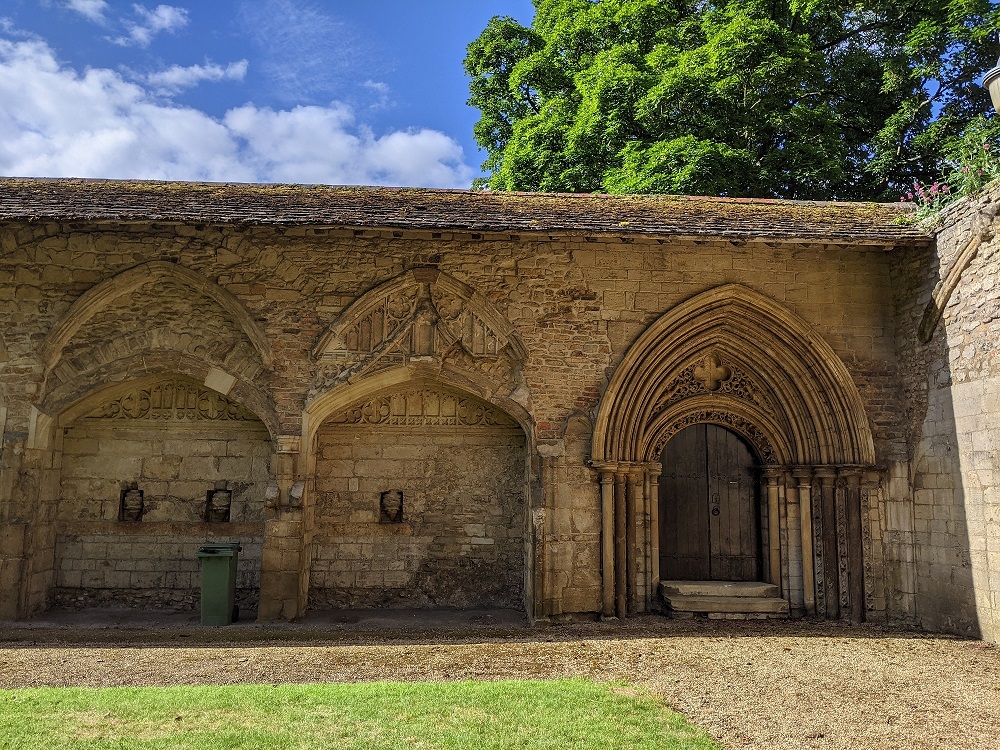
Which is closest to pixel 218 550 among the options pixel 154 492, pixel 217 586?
pixel 217 586

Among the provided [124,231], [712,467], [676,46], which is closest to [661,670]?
[712,467]

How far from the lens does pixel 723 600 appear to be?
8.15 meters

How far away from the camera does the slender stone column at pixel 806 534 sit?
27.1 feet

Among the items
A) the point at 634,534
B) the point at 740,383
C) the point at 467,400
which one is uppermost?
the point at 740,383

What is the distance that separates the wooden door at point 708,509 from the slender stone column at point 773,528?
240 mm

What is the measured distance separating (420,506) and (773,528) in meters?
4.08

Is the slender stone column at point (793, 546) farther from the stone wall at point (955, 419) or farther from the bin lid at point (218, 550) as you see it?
the bin lid at point (218, 550)

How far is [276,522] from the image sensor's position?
25.8 ft

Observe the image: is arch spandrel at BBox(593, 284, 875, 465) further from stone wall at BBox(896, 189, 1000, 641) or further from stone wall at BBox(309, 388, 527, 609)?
stone wall at BBox(309, 388, 527, 609)

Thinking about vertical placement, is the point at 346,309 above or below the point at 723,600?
above

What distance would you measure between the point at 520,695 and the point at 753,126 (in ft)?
35.2

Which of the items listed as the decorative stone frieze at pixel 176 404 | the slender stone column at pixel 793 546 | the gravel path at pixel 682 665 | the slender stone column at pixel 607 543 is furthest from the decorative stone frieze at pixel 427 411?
the slender stone column at pixel 793 546

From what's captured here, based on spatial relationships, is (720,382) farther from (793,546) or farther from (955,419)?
(955,419)

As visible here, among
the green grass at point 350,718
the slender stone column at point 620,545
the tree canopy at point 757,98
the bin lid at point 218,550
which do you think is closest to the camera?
the green grass at point 350,718
